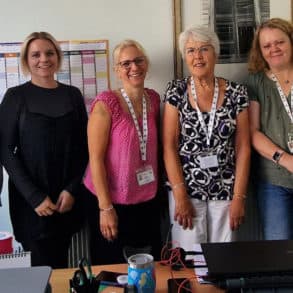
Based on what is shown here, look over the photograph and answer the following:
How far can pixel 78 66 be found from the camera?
8.05 feet

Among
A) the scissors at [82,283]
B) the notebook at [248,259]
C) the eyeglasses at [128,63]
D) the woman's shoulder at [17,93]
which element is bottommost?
the scissors at [82,283]

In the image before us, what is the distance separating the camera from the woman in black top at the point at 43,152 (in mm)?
2098

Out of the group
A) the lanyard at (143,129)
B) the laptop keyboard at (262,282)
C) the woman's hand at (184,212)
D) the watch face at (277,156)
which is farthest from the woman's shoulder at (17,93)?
the laptop keyboard at (262,282)

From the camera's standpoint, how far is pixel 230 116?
2076 millimetres

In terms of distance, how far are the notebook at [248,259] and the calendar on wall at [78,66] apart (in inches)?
55.4

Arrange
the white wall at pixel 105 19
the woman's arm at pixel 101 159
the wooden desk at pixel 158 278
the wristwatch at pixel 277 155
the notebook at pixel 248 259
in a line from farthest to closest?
the white wall at pixel 105 19
the wristwatch at pixel 277 155
the woman's arm at pixel 101 159
the wooden desk at pixel 158 278
the notebook at pixel 248 259

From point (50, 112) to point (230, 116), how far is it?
922 mm

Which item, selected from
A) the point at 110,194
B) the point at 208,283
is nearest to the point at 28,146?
the point at 110,194

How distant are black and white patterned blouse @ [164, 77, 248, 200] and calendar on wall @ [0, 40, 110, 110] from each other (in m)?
0.58

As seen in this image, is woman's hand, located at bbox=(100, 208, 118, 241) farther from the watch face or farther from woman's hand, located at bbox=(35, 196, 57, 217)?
the watch face

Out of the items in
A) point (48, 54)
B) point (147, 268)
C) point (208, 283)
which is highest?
point (48, 54)

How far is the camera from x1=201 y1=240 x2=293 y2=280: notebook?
46.8 inches

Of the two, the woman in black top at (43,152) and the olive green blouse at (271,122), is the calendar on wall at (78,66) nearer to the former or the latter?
the woman in black top at (43,152)

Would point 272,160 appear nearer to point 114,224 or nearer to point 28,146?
point 114,224
